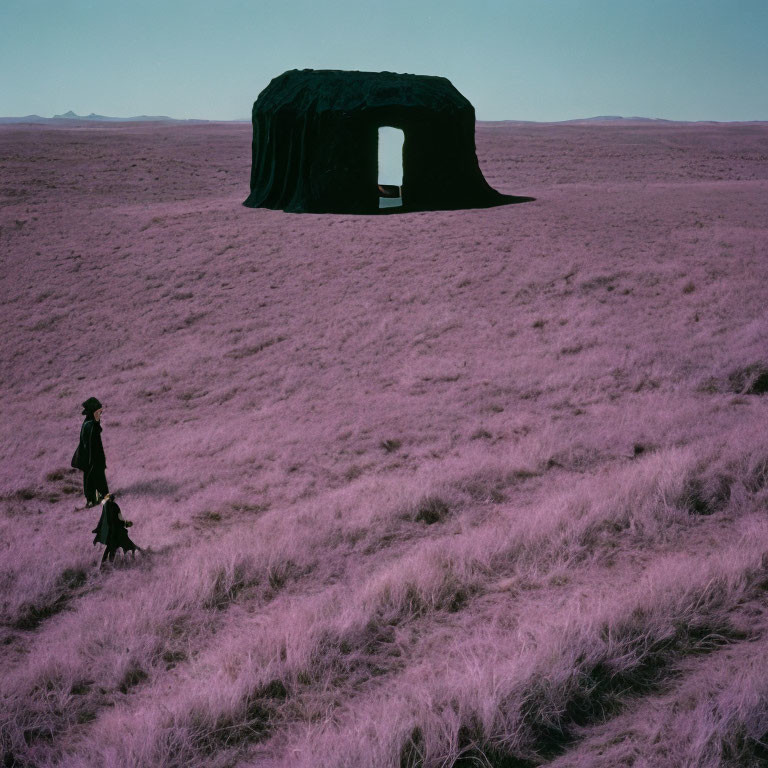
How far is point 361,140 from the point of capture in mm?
20344

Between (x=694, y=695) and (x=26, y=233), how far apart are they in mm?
23486

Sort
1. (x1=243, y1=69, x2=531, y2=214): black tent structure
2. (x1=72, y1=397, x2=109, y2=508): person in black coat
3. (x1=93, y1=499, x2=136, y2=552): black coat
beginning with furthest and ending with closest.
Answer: (x1=243, y1=69, x2=531, y2=214): black tent structure, (x1=72, y1=397, x2=109, y2=508): person in black coat, (x1=93, y1=499, x2=136, y2=552): black coat

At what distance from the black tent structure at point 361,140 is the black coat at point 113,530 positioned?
16651 millimetres

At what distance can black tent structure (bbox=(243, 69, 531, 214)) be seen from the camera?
20438 millimetres

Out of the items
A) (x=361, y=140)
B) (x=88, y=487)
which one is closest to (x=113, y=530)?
(x=88, y=487)

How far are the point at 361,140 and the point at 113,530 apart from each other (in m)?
16.8

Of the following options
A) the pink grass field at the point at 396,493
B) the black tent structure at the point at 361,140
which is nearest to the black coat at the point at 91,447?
the pink grass field at the point at 396,493

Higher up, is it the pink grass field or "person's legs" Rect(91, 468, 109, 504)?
the pink grass field

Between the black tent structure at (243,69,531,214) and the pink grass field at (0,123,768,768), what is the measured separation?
65.1 inches

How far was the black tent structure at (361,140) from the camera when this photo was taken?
2044 centimetres

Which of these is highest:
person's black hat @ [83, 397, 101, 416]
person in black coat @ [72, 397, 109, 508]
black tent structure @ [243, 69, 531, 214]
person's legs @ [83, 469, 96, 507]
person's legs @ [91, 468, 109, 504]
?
black tent structure @ [243, 69, 531, 214]

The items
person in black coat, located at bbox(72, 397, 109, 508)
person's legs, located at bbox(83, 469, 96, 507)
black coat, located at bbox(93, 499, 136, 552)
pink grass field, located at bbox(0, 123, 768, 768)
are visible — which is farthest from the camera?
person's legs, located at bbox(83, 469, 96, 507)

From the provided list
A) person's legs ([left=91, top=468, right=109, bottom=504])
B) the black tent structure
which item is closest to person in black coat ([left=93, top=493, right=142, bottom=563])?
person's legs ([left=91, top=468, right=109, bottom=504])

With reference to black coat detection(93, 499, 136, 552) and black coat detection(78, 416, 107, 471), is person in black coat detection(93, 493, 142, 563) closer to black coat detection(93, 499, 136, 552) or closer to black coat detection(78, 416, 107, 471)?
black coat detection(93, 499, 136, 552)
